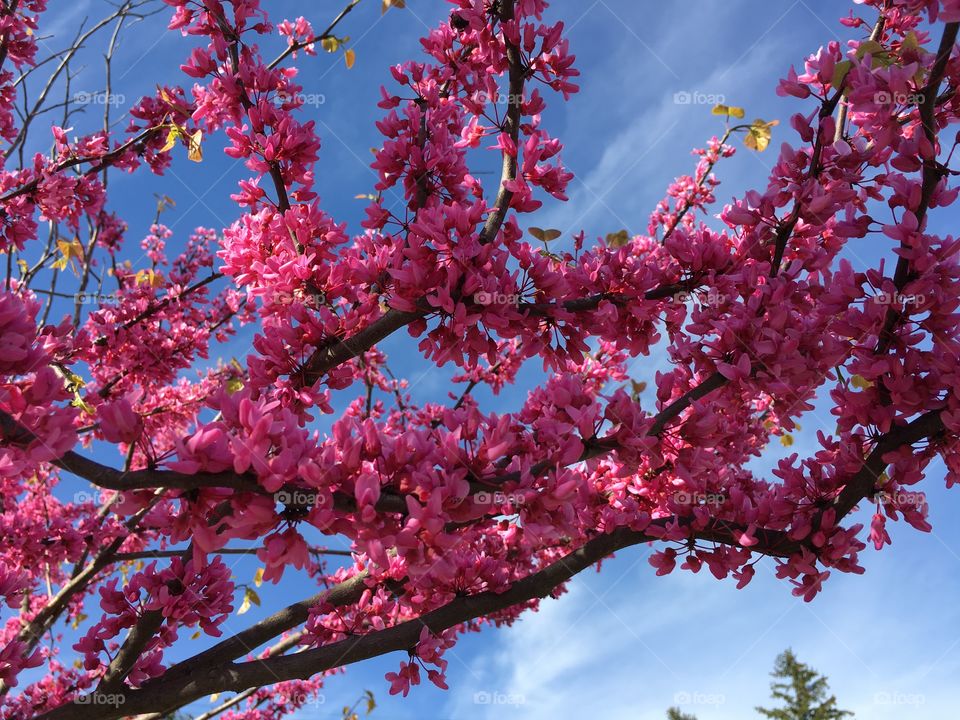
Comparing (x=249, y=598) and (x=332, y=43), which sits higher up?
(x=332, y=43)

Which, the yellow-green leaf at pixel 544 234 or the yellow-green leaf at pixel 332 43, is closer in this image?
the yellow-green leaf at pixel 544 234

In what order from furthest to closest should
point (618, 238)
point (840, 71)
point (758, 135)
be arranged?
point (758, 135) → point (618, 238) → point (840, 71)

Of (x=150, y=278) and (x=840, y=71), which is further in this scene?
(x=150, y=278)

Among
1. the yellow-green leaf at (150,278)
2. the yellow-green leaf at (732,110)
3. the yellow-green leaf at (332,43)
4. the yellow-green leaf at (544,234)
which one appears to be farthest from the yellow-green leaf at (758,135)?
the yellow-green leaf at (150,278)

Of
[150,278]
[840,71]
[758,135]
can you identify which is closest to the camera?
[840,71]

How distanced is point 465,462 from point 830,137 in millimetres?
2110

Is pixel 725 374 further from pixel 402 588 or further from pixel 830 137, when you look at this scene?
pixel 402 588

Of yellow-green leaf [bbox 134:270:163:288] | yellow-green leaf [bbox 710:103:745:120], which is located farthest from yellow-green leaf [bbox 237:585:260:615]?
yellow-green leaf [bbox 710:103:745:120]

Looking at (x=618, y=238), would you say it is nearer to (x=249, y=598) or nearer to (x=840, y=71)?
(x=840, y=71)

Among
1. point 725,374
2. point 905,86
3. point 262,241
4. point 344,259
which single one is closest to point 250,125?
point 262,241

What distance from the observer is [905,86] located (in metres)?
2.24

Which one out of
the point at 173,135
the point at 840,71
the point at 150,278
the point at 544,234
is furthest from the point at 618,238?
the point at 150,278

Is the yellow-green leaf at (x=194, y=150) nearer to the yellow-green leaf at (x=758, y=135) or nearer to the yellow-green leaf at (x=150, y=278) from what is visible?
the yellow-green leaf at (x=150, y=278)

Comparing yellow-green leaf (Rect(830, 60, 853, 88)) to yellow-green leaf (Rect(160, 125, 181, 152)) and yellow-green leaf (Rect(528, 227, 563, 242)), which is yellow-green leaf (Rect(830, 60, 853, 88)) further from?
yellow-green leaf (Rect(160, 125, 181, 152))
